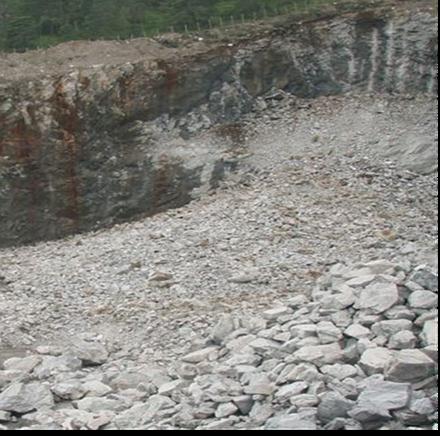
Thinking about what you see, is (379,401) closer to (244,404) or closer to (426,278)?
(244,404)

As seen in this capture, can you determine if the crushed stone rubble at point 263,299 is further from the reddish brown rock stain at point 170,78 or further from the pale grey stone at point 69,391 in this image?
the reddish brown rock stain at point 170,78

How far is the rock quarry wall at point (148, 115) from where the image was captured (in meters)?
21.2

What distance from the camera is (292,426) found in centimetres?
955

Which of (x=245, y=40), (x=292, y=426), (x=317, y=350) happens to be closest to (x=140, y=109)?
(x=245, y=40)

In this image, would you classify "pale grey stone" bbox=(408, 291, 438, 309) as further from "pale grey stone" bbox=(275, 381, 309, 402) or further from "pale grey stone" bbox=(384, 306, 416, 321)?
"pale grey stone" bbox=(275, 381, 309, 402)

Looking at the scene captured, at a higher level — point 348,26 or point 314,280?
point 348,26

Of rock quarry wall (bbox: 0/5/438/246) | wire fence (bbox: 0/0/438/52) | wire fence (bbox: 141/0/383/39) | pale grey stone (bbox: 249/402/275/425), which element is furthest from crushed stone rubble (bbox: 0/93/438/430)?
wire fence (bbox: 141/0/383/39)

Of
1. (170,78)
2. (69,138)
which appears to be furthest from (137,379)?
(170,78)

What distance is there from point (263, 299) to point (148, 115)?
9.07 meters

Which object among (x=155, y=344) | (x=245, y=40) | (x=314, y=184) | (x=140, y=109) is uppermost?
(x=245, y=40)

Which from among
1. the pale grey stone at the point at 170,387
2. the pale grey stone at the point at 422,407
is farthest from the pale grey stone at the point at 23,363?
the pale grey stone at the point at 422,407

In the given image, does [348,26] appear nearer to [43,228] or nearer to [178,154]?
[178,154]

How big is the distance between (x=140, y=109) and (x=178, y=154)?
5.17 feet
